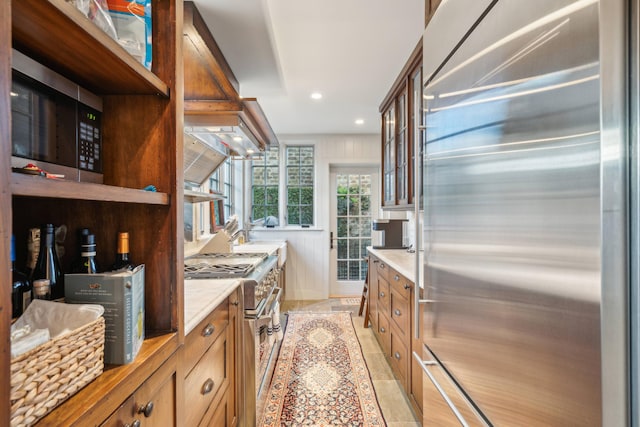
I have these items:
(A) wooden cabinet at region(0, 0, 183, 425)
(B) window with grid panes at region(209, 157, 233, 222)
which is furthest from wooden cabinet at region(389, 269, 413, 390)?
(B) window with grid panes at region(209, 157, 233, 222)

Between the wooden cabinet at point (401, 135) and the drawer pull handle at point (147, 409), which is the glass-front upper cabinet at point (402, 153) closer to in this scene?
the wooden cabinet at point (401, 135)

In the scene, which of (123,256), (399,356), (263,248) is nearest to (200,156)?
(263,248)

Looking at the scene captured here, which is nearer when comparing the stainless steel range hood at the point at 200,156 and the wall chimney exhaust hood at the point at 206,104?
the wall chimney exhaust hood at the point at 206,104

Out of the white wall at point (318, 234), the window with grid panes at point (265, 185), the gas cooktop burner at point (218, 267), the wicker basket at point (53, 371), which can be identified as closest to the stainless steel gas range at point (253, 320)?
the gas cooktop burner at point (218, 267)

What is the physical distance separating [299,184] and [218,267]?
300 centimetres

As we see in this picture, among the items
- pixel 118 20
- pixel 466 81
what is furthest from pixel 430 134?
pixel 118 20

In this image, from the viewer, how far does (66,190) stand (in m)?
0.54

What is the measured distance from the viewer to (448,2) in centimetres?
99

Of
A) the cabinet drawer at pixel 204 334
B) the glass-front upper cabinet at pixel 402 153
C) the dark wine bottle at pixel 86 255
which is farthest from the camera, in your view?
the glass-front upper cabinet at pixel 402 153

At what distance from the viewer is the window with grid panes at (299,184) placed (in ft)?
16.0

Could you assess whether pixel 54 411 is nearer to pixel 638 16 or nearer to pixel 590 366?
pixel 590 366

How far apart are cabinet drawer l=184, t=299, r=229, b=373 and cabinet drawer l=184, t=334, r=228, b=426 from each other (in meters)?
0.04

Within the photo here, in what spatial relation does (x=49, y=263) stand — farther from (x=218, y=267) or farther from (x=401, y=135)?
(x=401, y=135)

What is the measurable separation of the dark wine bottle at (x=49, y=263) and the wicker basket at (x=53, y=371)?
0.23m
